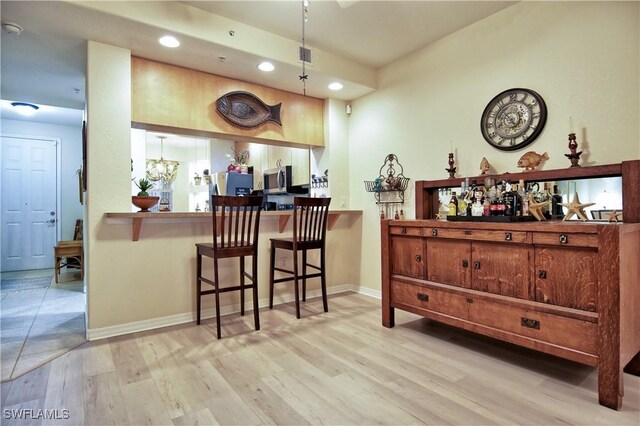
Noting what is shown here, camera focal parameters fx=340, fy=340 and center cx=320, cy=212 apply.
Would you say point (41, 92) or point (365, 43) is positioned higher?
point (365, 43)

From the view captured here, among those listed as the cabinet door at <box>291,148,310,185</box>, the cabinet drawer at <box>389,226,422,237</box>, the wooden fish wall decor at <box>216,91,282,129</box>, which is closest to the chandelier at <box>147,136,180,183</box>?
the cabinet door at <box>291,148,310,185</box>

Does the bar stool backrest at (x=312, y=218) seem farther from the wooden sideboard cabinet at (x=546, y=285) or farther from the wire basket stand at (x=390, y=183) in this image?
the wooden sideboard cabinet at (x=546, y=285)

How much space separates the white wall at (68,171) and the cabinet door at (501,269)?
6667 mm

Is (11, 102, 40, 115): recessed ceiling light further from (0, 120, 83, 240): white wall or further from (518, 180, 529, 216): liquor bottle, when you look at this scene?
(518, 180, 529, 216): liquor bottle

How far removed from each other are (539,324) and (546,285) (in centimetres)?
23

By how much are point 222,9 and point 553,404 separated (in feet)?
11.1

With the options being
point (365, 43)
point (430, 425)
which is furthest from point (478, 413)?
point (365, 43)

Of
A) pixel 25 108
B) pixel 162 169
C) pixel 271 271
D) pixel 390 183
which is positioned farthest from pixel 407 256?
pixel 25 108

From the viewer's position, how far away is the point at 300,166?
4.68 m

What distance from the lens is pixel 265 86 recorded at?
3.74 metres

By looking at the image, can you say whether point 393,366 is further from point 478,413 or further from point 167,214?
point 167,214

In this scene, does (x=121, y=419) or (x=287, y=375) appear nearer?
(x=121, y=419)

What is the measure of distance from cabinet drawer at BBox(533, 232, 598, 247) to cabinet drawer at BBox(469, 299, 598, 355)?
0.41 metres

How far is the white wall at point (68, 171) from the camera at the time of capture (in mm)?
6004
